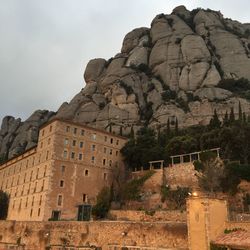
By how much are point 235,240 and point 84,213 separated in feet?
104

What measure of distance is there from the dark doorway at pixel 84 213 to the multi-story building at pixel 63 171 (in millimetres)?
771

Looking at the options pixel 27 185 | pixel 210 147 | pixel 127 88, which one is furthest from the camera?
pixel 127 88

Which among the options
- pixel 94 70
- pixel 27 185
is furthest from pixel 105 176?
pixel 94 70

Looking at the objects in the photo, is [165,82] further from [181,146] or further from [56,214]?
[56,214]

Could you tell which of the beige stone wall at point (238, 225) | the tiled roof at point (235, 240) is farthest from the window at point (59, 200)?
the tiled roof at point (235, 240)

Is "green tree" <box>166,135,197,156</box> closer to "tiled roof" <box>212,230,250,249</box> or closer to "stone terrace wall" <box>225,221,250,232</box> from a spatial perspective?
"stone terrace wall" <box>225,221,250,232</box>

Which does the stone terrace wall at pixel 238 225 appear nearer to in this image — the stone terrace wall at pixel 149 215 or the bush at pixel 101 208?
the stone terrace wall at pixel 149 215

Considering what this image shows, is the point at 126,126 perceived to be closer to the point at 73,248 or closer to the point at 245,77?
the point at 245,77

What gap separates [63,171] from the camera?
53688 millimetres

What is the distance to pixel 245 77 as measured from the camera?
9731 cm

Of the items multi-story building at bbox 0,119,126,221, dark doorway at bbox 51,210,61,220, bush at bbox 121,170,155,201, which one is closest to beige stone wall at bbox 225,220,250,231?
bush at bbox 121,170,155,201

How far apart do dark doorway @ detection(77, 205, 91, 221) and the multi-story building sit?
771 mm

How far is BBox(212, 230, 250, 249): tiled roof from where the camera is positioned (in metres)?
20.3

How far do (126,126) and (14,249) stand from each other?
51.9 m
